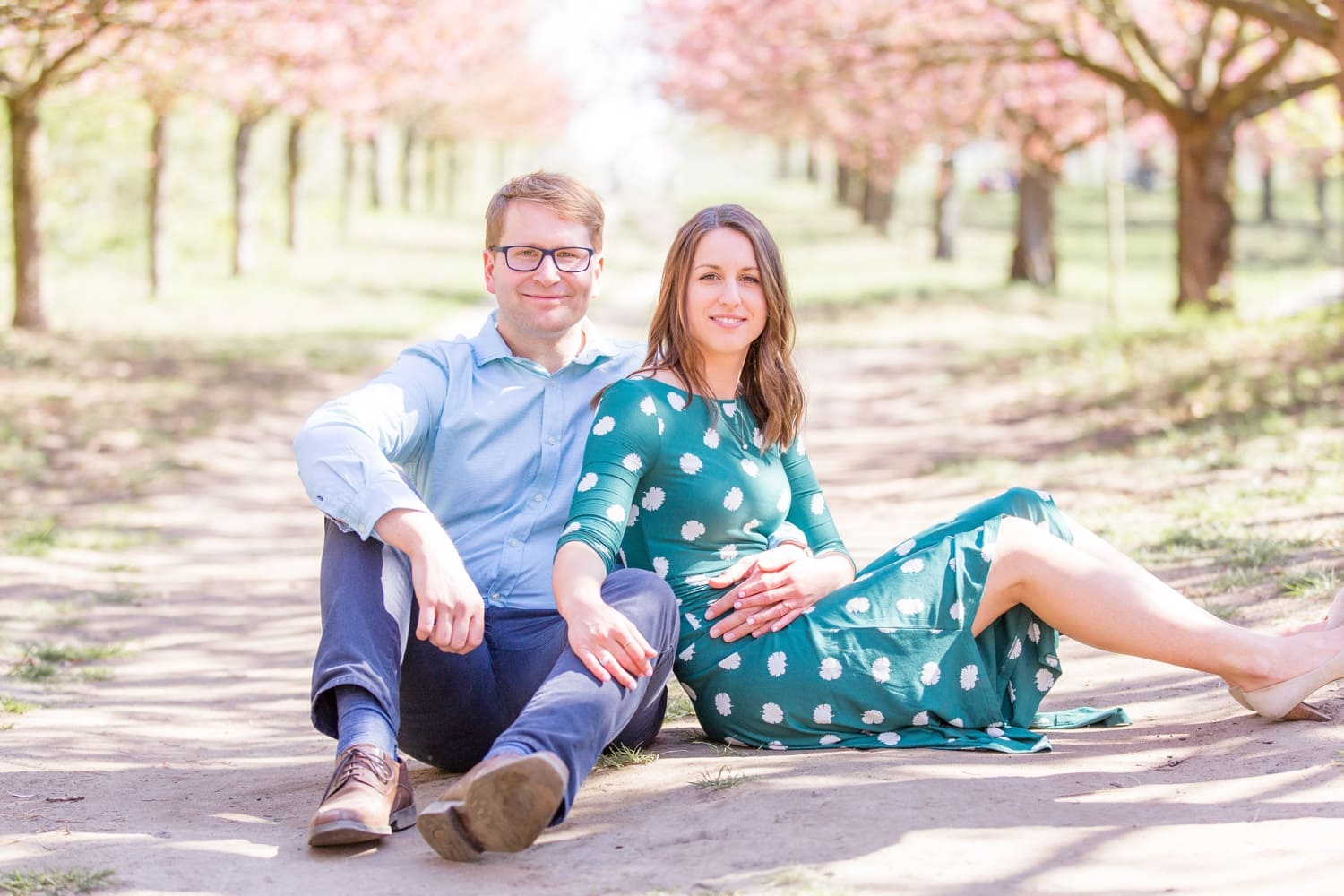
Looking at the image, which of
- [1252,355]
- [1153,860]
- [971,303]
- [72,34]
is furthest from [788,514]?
[971,303]

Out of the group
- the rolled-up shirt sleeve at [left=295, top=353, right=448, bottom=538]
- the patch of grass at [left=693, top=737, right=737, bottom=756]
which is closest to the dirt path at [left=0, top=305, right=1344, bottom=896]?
the patch of grass at [left=693, top=737, right=737, bottom=756]

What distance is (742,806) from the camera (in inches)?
123

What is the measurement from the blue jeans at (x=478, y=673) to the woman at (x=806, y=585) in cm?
21

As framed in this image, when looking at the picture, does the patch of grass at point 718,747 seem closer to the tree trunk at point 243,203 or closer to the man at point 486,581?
the man at point 486,581

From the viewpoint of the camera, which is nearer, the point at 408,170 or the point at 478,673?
the point at 478,673

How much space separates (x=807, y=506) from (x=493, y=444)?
848 millimetres

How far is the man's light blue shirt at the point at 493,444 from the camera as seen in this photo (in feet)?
12.0

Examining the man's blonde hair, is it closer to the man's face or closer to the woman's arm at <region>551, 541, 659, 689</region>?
the man's face

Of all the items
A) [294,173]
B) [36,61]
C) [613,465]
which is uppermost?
[294,173]

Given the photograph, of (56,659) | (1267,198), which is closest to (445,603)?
(56,659)

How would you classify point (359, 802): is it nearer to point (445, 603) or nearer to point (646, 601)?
point (445, 603)

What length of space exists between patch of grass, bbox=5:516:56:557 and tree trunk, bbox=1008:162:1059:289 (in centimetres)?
1736

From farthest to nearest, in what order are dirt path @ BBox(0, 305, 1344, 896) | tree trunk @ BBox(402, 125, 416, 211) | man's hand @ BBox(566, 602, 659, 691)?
tree trunk @ BBox(402, 125, 416, 211) → man's hand @ BBox(566, 602, 659, 691) → dirt path @ BBox(0, 305, 1344, 896)

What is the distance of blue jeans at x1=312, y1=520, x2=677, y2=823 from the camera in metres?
3.03
